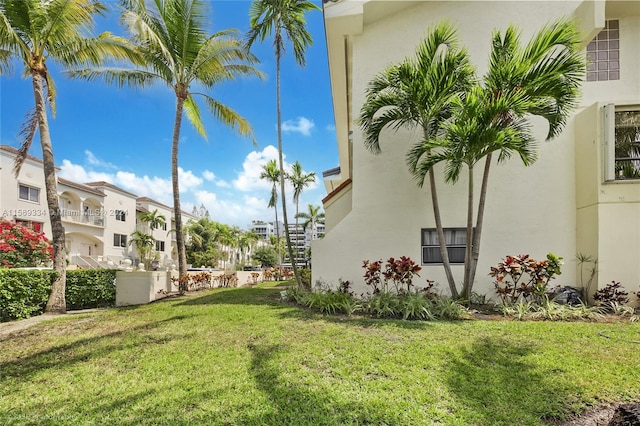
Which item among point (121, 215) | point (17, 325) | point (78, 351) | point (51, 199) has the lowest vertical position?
point (17, 325)

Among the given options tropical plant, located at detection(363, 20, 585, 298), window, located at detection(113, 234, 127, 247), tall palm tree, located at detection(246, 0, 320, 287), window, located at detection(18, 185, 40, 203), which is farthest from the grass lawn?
window, located at detection(113, 234, 127, 247)

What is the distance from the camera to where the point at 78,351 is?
5.58 meters

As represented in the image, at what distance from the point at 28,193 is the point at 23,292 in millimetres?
21213

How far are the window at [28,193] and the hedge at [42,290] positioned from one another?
18.7 m

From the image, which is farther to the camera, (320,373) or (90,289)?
(90,289)

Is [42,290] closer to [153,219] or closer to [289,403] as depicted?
[289,403]

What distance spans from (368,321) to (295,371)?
2.83 m

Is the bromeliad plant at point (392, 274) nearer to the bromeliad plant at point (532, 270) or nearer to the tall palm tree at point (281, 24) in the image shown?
the bromeliad plant at point (532, 270)

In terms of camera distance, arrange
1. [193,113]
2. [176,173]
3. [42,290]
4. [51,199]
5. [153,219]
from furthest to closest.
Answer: [153,219] < [193,113] < [176,173] < [51,199] < [42,290]

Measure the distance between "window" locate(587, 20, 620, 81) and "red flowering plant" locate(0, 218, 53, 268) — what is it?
22285mm

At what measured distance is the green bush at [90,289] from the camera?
11.6 m

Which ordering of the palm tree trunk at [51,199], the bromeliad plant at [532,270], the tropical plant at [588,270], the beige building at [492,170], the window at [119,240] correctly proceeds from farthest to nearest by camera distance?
the window at [119,240], the palm tree trunk at [51,199], the beige building at [492,170], the tropical plant at [588,270], the bromeliad plant at [532,270]

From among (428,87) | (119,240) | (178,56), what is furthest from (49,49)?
(119,240)

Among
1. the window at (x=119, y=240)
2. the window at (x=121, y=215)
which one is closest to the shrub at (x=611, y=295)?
the window at (x=119, y=240)
